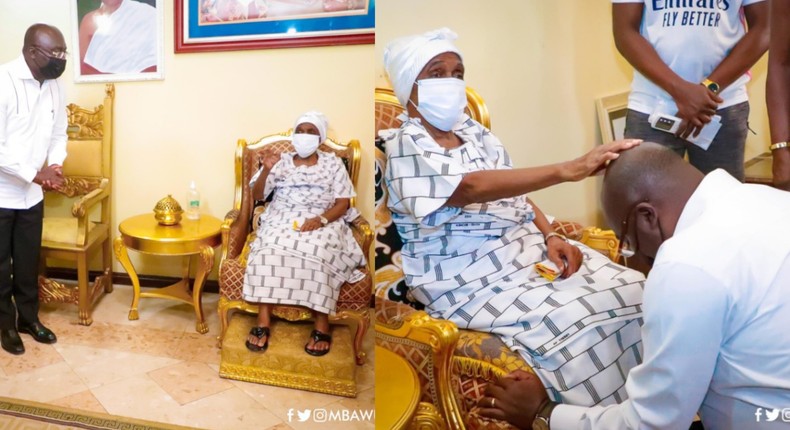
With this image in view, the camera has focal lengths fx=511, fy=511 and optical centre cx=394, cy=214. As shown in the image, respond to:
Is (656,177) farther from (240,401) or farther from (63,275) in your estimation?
(63,275)

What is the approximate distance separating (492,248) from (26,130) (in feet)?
5.64

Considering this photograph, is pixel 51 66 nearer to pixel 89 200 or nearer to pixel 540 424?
pixel 89 200

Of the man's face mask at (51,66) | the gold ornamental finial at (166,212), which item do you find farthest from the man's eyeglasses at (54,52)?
the gold ornamental finial at (166,212)

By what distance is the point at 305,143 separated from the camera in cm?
186

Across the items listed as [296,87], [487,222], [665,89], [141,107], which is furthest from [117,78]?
[665,89]

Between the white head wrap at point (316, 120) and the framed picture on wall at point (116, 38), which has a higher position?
the framed picture on wall at point (116, 38)

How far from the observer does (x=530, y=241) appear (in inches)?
35.3

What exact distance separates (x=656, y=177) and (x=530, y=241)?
9.5 inches

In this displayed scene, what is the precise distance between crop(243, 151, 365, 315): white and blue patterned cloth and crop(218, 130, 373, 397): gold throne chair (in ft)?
0.14

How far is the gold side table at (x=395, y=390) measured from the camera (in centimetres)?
92

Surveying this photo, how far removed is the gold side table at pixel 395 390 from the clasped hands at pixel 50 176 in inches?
60.0

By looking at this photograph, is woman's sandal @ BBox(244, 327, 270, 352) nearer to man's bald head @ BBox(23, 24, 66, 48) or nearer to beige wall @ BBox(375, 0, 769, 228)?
man's bald head @ BBox(23, 24, 66, 48)

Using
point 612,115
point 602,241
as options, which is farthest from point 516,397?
point 612,115

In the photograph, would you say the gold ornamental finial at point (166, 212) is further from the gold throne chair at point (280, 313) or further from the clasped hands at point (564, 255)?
the clasped hands at point (564, 255)
